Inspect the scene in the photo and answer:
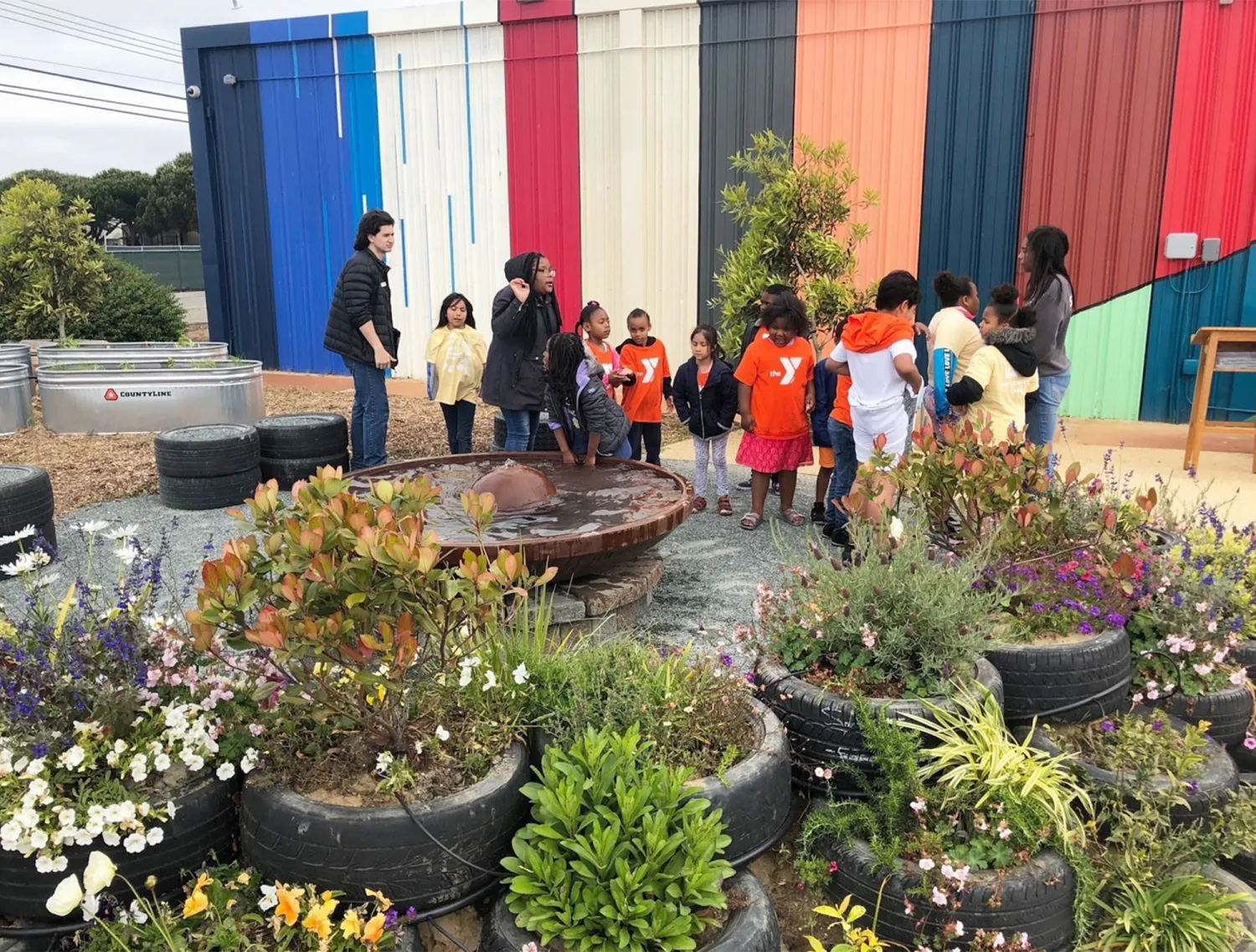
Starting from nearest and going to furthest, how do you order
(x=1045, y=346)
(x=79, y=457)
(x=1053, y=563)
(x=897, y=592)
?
(x=897, y=592)
(x=1053, y=563)
(x=1045, y=346)
(x=79, y=457)

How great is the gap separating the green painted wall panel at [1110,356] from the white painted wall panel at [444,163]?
682cm

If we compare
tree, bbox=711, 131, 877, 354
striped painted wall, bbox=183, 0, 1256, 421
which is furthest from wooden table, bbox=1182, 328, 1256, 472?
tree, bbox=711, 131, 877, 354

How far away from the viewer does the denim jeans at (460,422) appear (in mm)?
7703

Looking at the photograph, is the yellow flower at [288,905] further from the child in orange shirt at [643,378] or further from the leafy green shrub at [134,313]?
the leafy green shrub at [134,313]

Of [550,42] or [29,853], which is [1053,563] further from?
[550,42]

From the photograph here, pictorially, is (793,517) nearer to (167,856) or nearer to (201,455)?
(201,455)

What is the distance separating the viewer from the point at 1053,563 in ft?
12.0

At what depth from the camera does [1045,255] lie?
575 cm

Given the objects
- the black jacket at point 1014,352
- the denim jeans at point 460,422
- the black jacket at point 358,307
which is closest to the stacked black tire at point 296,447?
the black jacket at point 358,307

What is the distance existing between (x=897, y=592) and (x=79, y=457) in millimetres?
7819

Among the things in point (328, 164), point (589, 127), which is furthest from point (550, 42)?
point (328, 164)

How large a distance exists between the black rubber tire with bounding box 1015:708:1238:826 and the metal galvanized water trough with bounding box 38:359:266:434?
8.40 metres

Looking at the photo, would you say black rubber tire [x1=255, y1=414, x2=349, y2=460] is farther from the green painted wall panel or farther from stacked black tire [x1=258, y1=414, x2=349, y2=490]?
the green painted wall panel

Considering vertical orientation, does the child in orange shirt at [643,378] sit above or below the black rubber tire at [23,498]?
above
